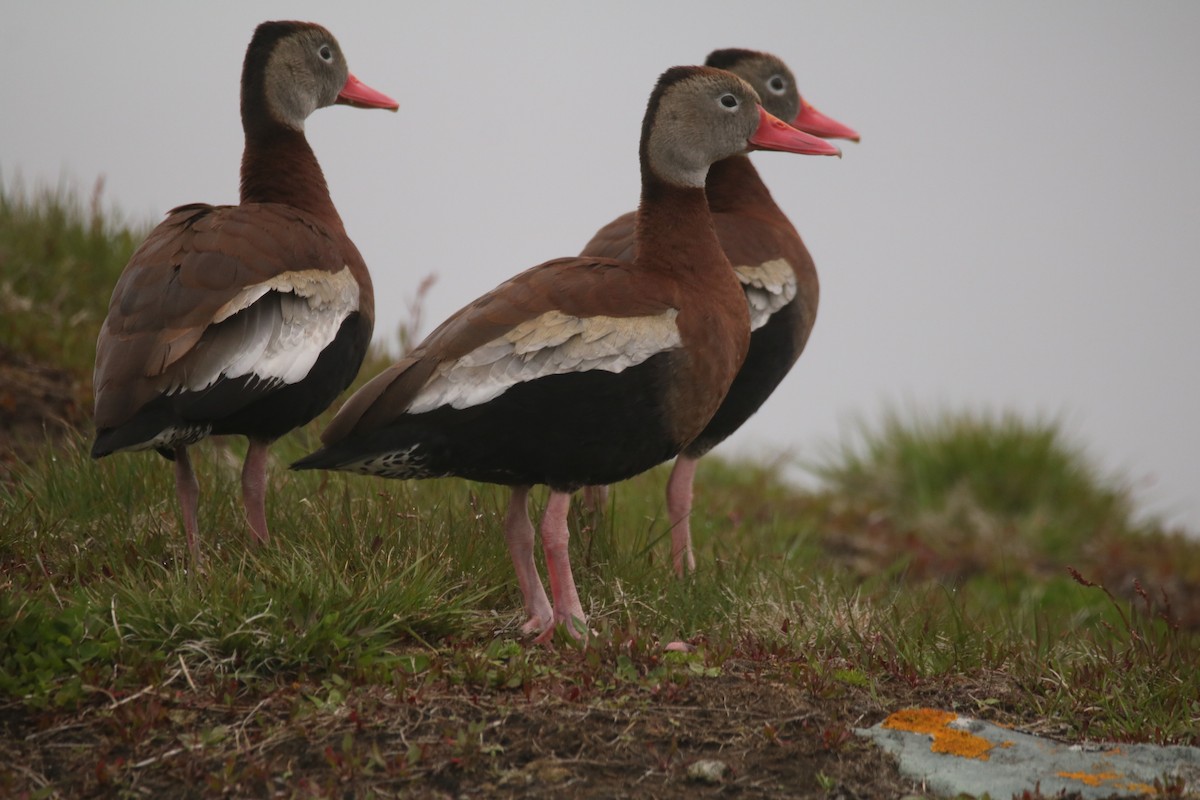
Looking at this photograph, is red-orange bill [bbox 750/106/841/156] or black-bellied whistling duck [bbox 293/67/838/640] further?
red-orange bill [bbox 750/106/841/156]

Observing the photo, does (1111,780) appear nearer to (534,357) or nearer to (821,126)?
(534,357)

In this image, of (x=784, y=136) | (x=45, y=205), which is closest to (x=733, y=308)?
(x=784, y=136)

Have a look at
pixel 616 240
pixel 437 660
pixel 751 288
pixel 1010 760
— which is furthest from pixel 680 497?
pixel 1010 760

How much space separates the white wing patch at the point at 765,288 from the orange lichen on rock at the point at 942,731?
2061mm

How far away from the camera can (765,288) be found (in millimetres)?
5691

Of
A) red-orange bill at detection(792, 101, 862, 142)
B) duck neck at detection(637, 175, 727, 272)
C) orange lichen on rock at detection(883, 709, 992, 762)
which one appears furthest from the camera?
red-orange bill at detection(792, 101, 862, 142)

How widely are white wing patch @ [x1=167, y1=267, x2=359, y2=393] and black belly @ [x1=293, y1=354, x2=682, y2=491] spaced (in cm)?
54

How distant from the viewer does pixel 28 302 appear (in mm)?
7957

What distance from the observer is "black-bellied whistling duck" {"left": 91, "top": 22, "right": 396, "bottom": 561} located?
14.4 ft

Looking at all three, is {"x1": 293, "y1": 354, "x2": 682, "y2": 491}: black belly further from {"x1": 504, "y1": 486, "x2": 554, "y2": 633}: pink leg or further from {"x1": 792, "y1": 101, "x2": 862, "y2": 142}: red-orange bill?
{"x1": 792, "y1": 101, "x2": 862, "y2": 142}: red-orange bill

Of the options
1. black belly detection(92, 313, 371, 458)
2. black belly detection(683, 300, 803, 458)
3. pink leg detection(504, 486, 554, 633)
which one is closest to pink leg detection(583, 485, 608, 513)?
black belly detection(683, 300, 803, 458)

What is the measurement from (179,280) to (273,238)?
0.39 meters

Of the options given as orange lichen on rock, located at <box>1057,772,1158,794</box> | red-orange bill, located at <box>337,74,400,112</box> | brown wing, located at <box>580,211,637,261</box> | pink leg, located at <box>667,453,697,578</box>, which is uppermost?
red-orange bill, located at <box>337,74,400,112</box>

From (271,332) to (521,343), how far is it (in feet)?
3.09
